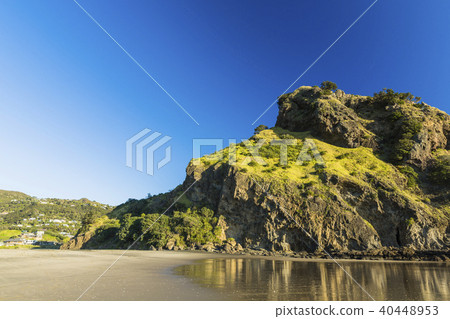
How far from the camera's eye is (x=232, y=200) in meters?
47.8

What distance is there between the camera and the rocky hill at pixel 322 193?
3978 centimetres

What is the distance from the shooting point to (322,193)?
145 ft

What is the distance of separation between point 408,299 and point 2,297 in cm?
1596

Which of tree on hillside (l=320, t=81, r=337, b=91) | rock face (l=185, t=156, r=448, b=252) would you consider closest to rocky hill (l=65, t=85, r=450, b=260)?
rock face (l=185, t=156, r=448, b=252)

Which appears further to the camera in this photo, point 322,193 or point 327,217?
point 322,193

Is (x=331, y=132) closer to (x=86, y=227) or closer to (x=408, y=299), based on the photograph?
(x=408, y=299)

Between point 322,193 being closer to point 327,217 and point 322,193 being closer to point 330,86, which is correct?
point 327,217

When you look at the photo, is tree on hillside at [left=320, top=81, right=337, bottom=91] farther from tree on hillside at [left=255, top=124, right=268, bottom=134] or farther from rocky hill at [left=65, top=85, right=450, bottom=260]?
tree on hillside at [left=255, top=124, right=268, bottom=134]

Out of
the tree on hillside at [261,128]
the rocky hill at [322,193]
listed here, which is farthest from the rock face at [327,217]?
the tree on hillside at [261,128]

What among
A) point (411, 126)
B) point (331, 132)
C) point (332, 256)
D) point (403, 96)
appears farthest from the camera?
point (403, 96)

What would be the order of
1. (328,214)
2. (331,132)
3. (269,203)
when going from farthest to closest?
(331,132) < (269,203) < (328,214)

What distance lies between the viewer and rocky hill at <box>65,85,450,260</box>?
39.8 meters

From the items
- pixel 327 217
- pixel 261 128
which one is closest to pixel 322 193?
pixel 327 217
